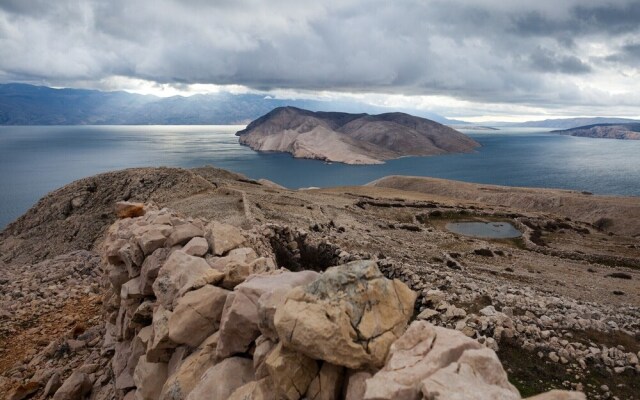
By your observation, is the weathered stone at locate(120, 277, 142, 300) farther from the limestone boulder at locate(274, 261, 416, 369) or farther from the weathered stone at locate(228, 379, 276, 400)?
the limestone boulder at locate(274, 261, 416, 369)

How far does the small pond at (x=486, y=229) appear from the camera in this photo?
63969 millimetres

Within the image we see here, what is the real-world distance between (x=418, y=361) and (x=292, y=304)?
9.98ft

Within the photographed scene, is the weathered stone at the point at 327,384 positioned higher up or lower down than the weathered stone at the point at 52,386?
higher up

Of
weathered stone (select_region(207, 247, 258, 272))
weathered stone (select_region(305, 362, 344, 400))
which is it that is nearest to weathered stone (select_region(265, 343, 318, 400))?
weathered stone (select_region(305, 362, 344, 400))

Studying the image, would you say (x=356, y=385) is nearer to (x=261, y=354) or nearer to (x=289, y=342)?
(x=289, y=342)

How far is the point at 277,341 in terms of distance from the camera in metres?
10.4

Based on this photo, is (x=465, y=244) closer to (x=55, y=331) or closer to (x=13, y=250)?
(x=55, y=331)

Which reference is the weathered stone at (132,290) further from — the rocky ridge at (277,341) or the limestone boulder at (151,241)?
the limestone boulder at (151,241)

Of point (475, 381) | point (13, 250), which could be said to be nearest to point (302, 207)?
point (13, 250)

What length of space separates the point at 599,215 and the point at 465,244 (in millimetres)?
66350

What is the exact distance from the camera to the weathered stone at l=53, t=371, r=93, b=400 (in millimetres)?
16953

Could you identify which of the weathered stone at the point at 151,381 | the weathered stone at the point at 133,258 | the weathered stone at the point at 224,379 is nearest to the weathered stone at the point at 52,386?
the weathered stone at the point at 133,258

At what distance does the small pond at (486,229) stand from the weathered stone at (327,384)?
2250 inches

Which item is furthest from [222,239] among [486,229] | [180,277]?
[486,229]
